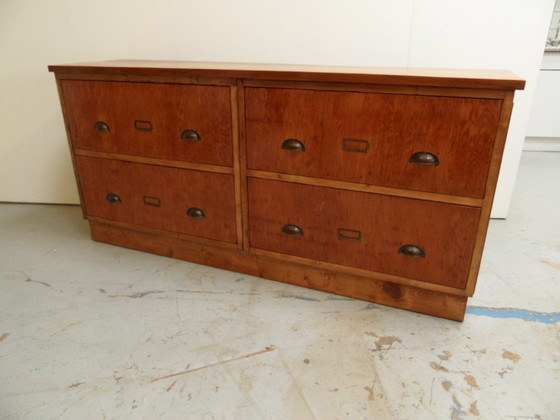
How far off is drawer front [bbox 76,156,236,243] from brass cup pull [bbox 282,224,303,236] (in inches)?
9.2

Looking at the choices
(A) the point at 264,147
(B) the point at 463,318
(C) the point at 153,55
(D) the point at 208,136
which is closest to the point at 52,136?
(C) the point at 153,55

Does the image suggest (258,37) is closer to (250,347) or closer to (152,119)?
(152,119)

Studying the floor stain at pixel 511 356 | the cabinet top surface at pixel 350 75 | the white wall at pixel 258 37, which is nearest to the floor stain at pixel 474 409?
the floor stain at pixel 511 356

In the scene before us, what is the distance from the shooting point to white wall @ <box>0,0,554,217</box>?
179 cm

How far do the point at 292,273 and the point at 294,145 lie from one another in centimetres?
54

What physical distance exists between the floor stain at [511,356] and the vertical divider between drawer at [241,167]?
983mm

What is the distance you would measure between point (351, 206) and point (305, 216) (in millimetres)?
183

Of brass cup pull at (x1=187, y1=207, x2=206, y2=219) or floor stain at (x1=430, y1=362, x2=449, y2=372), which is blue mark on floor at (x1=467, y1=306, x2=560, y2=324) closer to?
floor stain at (x1=430, y1=362, x2=449, y2=372)

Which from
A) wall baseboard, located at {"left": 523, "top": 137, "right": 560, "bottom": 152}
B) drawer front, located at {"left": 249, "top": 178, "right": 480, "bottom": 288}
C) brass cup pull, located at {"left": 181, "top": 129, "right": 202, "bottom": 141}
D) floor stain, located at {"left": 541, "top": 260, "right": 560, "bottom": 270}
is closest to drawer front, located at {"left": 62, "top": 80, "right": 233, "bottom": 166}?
brass cup pull, located at {"left": 181, "top": 129, "right": 202, "bottom": 141}

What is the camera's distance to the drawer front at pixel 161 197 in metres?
1.62

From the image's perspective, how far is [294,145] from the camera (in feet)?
4.61

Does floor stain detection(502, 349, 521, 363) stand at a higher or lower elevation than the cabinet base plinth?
lower

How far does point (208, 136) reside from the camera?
154 cm

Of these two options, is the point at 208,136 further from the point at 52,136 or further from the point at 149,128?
the point at 52,136
